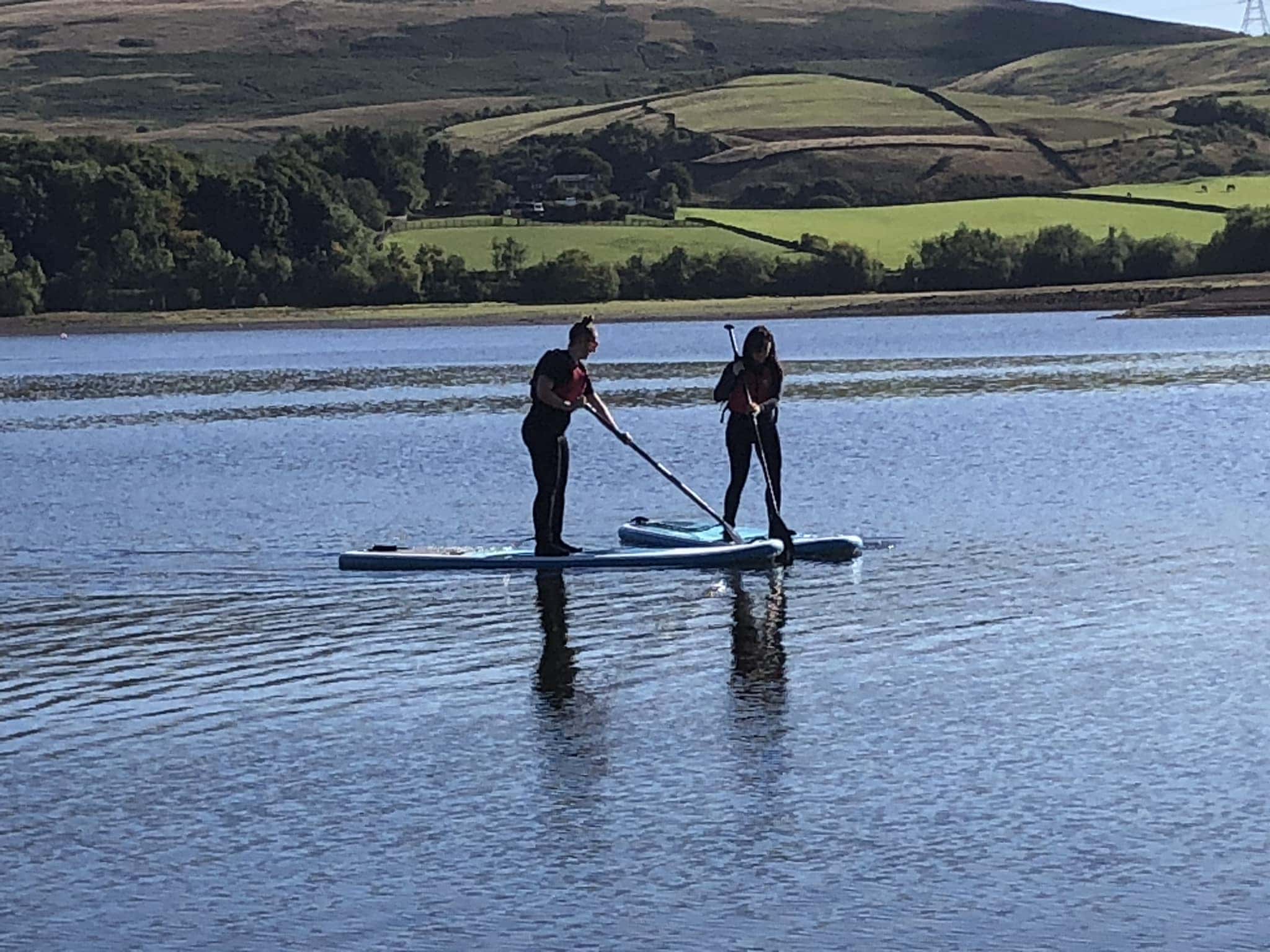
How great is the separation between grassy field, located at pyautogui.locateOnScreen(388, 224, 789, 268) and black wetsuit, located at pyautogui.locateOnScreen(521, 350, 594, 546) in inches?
3736

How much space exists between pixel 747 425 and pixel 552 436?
7.11 feet

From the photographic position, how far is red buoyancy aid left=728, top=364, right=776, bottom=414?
21047mm

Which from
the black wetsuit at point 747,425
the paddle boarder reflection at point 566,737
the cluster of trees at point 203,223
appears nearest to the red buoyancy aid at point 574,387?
the black wetsuit at point 747,425

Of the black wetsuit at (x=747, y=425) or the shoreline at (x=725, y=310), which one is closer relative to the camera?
the black wetsuit at (x=747, y=425)

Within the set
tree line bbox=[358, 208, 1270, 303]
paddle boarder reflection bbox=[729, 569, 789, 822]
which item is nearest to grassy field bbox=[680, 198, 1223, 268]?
tree line bbox=[358, 208, 1270, 303]

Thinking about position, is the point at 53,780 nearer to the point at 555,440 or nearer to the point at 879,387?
the point at 555,440

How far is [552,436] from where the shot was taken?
64.9 feet

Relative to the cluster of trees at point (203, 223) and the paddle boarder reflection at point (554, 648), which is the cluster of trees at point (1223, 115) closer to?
the cluster of trees at point (203, 223)

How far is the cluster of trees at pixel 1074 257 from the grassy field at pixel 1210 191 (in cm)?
1217

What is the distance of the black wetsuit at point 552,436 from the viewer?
1945cm

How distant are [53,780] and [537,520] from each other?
8.28m

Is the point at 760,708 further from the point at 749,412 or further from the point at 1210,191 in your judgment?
the point at 1210,191

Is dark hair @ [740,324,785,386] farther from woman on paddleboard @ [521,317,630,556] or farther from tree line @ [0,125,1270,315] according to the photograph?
tree line @ [0,125,1270,315]

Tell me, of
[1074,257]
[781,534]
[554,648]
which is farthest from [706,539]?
[1074,257]
